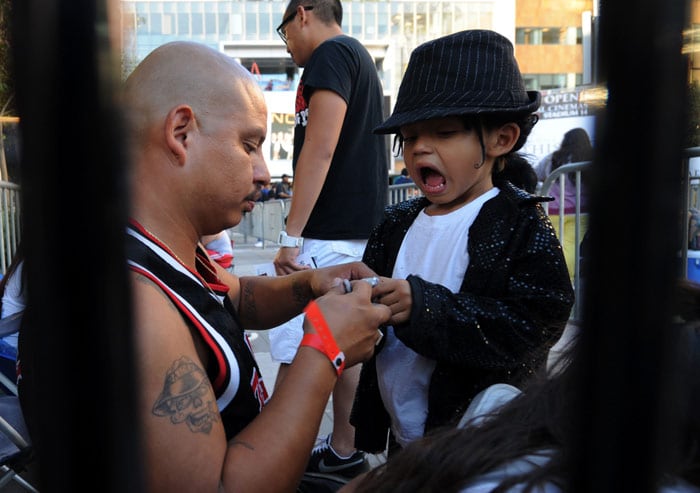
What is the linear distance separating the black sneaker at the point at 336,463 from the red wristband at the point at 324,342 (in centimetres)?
153

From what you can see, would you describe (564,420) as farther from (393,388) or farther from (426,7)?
(426,7)

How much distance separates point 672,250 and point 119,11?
348 mm

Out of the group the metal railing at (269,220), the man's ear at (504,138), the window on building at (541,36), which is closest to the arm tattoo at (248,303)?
the man's ear at (504,138)

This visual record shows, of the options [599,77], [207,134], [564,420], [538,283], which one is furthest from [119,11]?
[538,283]

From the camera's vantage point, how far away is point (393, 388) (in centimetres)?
175

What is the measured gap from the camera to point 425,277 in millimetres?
1814

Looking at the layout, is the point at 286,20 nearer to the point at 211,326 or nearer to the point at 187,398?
the point at 211,326

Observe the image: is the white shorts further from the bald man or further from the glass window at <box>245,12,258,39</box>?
the glass window at <box>245,12,258,39</box>

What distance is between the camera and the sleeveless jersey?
1.17 meters

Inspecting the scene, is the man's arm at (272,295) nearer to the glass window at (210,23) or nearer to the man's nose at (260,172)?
the man's nose at (260,172)

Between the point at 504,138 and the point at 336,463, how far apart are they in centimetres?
156

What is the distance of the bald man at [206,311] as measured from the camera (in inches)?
40.6

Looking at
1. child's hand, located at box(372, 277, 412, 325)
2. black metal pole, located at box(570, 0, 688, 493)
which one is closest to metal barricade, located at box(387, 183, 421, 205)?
child's hand, located at box(372, 277, 412, 325)

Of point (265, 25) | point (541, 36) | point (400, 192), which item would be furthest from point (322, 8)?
point (265, 25)
